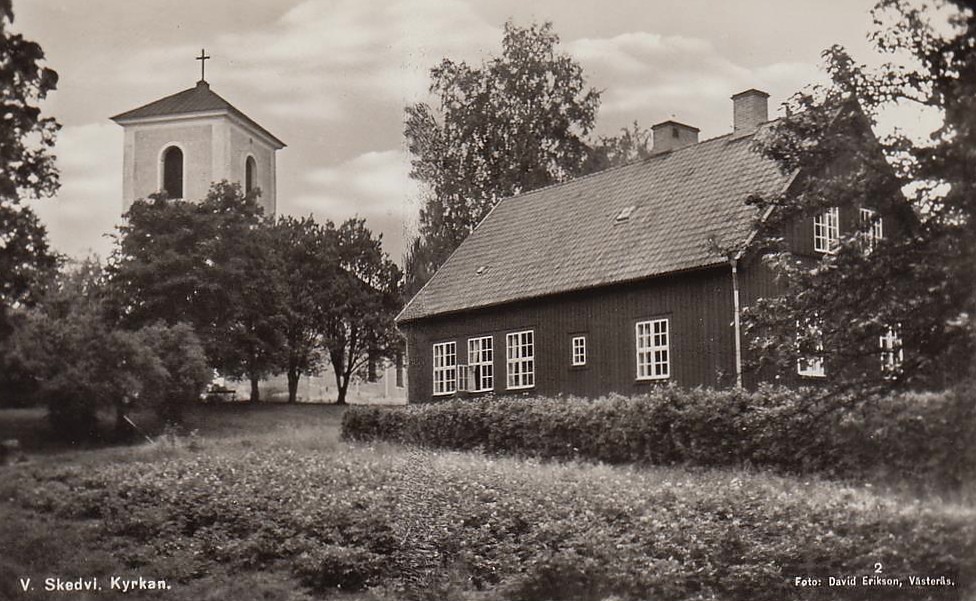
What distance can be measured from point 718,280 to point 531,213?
29.9ft

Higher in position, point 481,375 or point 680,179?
point 680,179

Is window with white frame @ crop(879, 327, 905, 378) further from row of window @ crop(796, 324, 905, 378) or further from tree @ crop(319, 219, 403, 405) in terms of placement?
tree @ crop(319, 219, 403, 405)

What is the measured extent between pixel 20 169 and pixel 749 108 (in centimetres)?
1866

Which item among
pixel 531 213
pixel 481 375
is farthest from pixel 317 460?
pixel 531 213

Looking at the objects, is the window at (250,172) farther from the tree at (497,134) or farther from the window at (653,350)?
the window at (653,350)

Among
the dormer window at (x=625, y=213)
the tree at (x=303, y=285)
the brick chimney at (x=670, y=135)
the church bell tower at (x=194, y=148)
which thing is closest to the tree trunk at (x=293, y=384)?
the tree at (x=303, y=285)

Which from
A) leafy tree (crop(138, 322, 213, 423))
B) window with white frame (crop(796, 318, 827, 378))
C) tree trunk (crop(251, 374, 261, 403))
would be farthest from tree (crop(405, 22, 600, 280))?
window with white frame (crop(796, 318, 827, 378))

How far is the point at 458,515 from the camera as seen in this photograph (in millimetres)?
11984

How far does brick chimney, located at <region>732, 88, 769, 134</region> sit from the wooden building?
36 mm

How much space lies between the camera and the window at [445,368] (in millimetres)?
27250

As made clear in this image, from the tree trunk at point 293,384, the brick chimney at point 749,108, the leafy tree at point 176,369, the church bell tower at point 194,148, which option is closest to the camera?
the leafy tree at point 176,369

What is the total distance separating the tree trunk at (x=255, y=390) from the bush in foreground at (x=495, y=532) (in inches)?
54.5

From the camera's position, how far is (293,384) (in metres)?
18.6

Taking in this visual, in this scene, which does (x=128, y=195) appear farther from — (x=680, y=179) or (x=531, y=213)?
(x=531, y=213)
